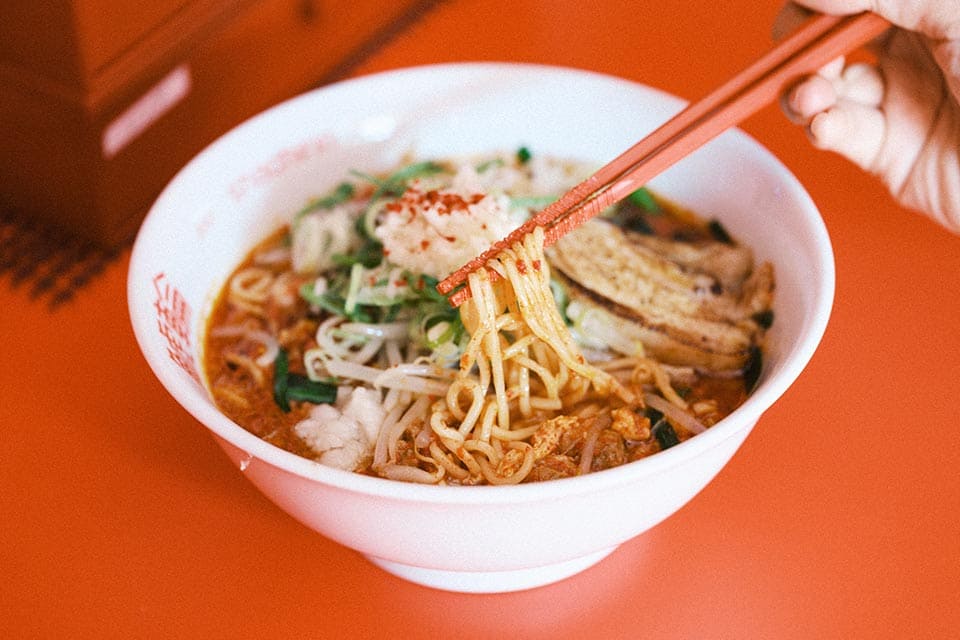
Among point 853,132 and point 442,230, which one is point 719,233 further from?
point 442,230

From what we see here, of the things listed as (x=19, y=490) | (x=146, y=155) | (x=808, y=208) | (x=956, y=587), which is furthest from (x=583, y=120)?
(x=19, y=490)

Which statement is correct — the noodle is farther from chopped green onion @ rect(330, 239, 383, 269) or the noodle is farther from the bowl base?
the bowl base

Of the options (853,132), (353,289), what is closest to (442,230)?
(353,289)

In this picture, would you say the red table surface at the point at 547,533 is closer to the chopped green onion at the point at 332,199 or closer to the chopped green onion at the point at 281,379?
the chopped green onion at the point at 281,379

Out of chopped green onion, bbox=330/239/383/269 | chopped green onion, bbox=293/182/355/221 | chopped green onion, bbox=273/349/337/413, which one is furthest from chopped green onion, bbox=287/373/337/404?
chopped green onion, bbox=293/182/355/221

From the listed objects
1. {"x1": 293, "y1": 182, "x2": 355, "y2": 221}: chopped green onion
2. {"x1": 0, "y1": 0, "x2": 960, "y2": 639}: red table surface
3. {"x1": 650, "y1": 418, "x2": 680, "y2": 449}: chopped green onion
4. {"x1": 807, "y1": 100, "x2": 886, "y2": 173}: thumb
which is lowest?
{"x1": 0, "y1": 0, "x2": 960, "y2": 639}: red table surface

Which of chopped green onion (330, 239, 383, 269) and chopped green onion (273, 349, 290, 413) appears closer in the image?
chopped green onion (273, 349, 290, 413)
